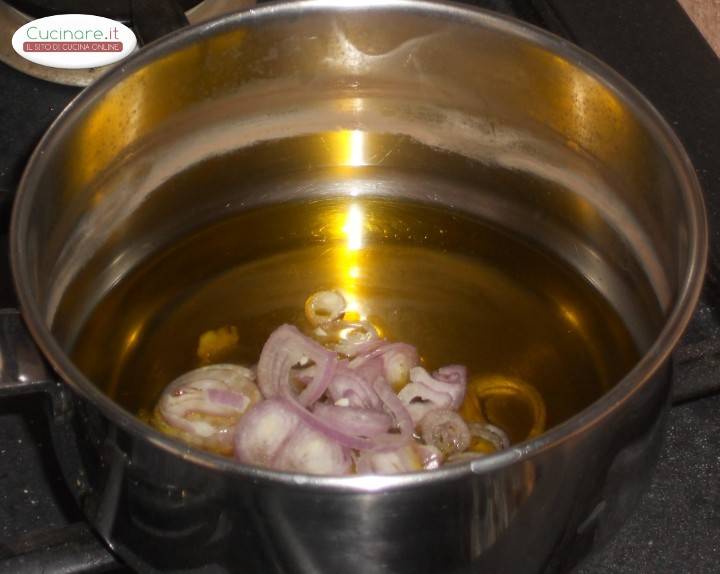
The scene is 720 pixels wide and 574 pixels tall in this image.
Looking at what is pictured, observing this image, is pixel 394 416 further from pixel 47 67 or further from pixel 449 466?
pixel 47 67


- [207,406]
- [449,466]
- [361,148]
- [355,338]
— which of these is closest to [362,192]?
[361,148]

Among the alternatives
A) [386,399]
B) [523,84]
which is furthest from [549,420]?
[523,84]

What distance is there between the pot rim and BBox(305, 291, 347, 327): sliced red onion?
175 mm

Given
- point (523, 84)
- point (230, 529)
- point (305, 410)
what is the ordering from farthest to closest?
point (523, 84), point (305, 410), point (230, 529)

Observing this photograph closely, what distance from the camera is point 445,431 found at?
623mm

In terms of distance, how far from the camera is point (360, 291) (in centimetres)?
76

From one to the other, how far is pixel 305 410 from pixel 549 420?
15 centimetres

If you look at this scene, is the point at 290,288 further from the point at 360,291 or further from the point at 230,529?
the point at 230,529

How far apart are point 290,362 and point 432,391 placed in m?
0.08

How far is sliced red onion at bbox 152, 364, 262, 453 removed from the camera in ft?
2.04

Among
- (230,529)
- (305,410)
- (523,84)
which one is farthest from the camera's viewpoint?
(523,84)

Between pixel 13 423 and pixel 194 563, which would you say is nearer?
pixel 194 563
